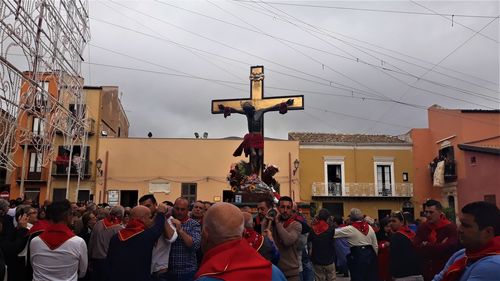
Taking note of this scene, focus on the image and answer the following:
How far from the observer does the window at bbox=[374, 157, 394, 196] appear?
29659 mm

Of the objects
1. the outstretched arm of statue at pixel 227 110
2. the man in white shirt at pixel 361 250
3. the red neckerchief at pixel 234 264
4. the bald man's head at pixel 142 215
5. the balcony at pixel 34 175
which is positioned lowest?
the man in white shirt at pixel 361 250

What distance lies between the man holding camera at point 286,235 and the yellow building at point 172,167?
22.1 metres

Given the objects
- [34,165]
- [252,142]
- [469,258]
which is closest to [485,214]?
[469,258]

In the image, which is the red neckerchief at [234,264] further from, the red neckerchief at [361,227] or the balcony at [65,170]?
the balcony at [65,170]

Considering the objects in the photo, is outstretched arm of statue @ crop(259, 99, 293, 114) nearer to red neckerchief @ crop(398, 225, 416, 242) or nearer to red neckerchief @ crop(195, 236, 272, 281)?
red neckerchief @ crop(398, 225, 416, 242)

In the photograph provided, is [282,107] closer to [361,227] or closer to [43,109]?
[361,227]

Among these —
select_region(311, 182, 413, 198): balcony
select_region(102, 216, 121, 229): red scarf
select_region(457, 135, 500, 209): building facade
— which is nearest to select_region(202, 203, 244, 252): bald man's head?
select_region(102, 216, 121, 229): red scarf

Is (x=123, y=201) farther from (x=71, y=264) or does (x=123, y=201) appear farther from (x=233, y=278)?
(x=233, y=278)

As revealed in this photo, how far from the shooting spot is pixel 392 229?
20.6 feet

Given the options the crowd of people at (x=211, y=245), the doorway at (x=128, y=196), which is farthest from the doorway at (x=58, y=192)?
the crowd of people at (x=211, y=245)

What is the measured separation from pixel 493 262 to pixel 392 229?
380cm

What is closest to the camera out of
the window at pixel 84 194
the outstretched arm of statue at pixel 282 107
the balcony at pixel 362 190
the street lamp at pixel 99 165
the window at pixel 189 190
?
the outstretched arm of statue at pixel 282 107

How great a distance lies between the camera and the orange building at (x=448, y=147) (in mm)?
28031

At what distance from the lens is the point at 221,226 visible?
218cm
